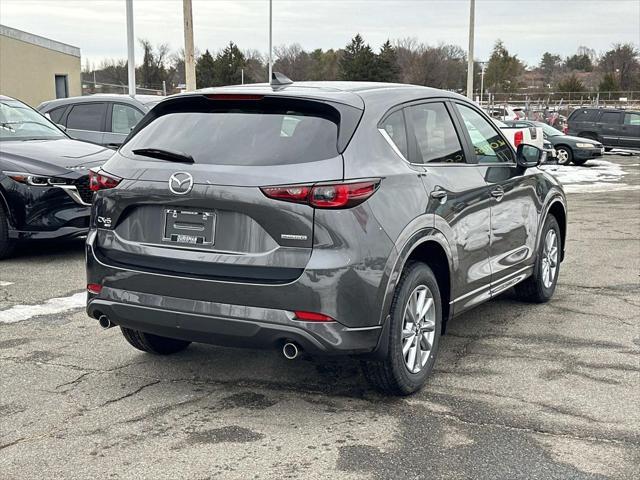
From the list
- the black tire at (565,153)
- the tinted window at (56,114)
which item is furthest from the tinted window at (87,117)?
the black tire at (565,153)

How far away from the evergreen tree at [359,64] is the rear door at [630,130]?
48.2 meters

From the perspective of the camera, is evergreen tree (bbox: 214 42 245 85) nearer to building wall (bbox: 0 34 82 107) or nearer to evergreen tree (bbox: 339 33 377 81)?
evergreen tree (bbox: 339 33 377 81)

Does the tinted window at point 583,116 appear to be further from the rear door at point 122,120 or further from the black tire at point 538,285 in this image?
the black tire at point 538,285

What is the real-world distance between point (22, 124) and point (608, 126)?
26.3 metres

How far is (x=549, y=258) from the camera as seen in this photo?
22.9ft

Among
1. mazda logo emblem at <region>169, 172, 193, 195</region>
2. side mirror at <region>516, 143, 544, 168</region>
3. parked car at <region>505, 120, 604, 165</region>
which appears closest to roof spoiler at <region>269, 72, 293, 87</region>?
mazda logo emblem at <region>169, 172, 193, 195</region>

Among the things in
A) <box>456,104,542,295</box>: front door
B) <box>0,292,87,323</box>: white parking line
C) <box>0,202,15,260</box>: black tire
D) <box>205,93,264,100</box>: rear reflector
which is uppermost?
<box>205,93,264,100</box>: rear reflector

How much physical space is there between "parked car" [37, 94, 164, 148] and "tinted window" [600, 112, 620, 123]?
74.7 ft

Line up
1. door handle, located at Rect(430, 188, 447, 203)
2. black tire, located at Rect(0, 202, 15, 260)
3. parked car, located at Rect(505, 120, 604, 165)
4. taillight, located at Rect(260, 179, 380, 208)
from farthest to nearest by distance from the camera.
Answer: parked car, located at Rect(505, 120, 604, 165)
black tire, located at Rect(0, 202, 15, 260)
door handle, located at Rect(430, 188, 447, 203)
taillight, located at Rect(260, 179, 380, 208)

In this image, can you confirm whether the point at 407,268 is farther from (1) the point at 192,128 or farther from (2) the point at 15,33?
(2) the point at 15,33

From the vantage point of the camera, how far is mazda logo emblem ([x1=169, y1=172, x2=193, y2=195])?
4.17 meters

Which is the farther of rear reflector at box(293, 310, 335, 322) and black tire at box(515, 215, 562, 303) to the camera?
black tire at box(515, 215, 562, 303)

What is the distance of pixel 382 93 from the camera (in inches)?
187

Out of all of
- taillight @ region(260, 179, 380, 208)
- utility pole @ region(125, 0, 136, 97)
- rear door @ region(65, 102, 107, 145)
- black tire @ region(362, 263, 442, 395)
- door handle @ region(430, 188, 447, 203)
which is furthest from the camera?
utility pole @ region(125, 0, 136, 97)
